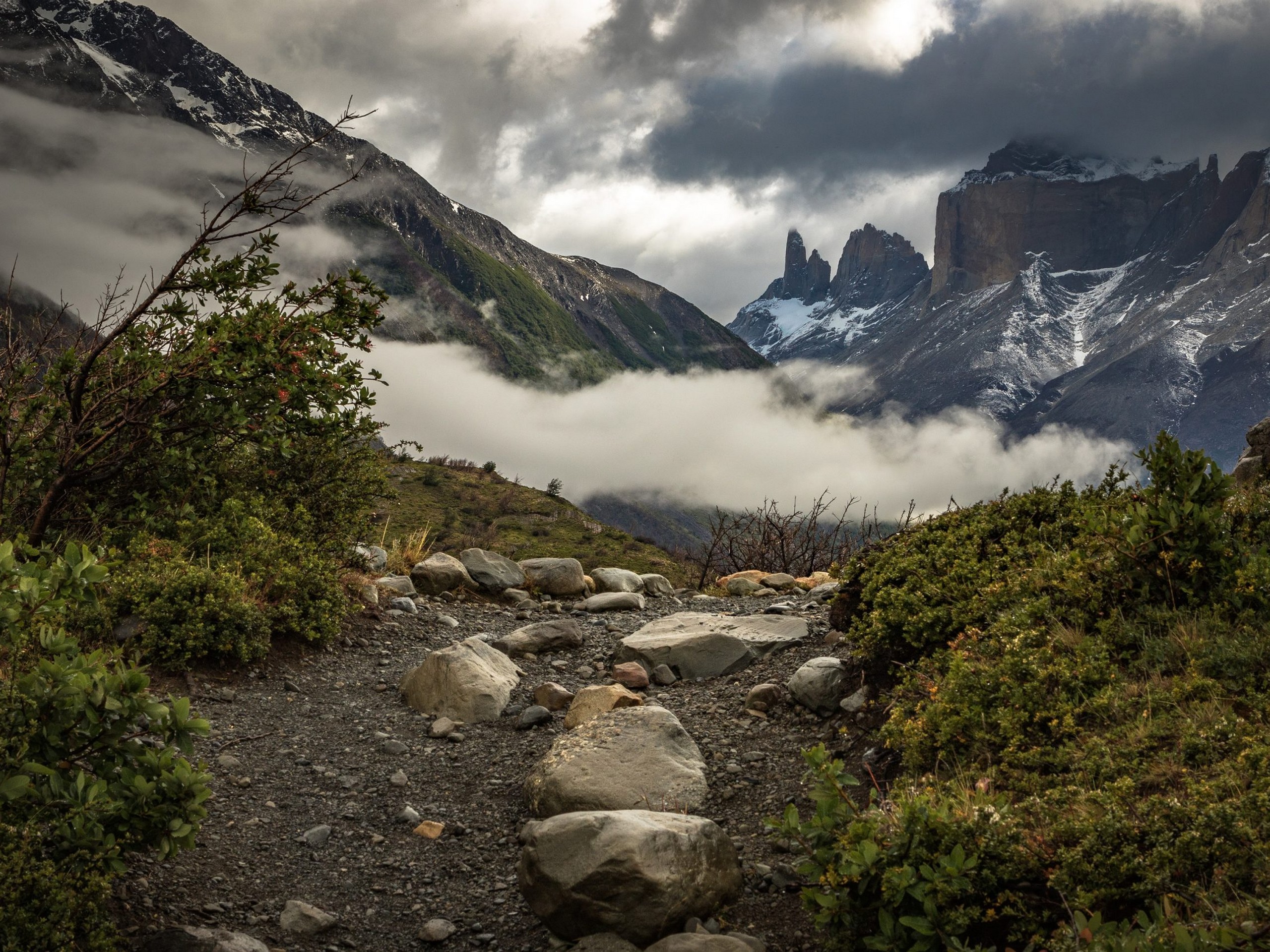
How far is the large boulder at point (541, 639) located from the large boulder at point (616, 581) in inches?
163

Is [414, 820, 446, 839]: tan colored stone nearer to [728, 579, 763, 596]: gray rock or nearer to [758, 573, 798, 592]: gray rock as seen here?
[728, 579, 763, 596]: gray rock

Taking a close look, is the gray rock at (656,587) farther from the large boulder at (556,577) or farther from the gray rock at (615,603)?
the gray rock at (615,603)

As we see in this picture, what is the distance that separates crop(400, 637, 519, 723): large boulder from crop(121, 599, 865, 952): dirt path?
6.0 inches

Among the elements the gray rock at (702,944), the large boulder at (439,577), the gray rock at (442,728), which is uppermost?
the large boulder at (439,577)

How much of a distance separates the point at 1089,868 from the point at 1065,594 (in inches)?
114

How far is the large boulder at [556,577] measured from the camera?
1466cm

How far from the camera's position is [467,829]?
5.92 meters

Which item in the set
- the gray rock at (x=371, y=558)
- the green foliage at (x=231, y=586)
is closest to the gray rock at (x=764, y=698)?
the green foliage at (x=231, y=586)

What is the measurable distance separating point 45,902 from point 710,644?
6.72 meters

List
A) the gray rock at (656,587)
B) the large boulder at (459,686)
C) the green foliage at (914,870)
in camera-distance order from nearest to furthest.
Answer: the green foliage at (914,870)
the large boulder at (459,686)
the gray rock at (656,587)

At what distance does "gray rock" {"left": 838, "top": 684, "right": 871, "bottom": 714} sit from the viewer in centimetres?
681

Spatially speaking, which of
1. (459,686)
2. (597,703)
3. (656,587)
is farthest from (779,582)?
(459,686)

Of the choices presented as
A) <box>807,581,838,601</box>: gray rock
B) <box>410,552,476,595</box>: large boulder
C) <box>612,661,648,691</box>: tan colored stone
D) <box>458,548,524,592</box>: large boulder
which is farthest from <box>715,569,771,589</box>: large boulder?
<box>612,661,648,691</box>: tan colored stone

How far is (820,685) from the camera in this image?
24.0ft
